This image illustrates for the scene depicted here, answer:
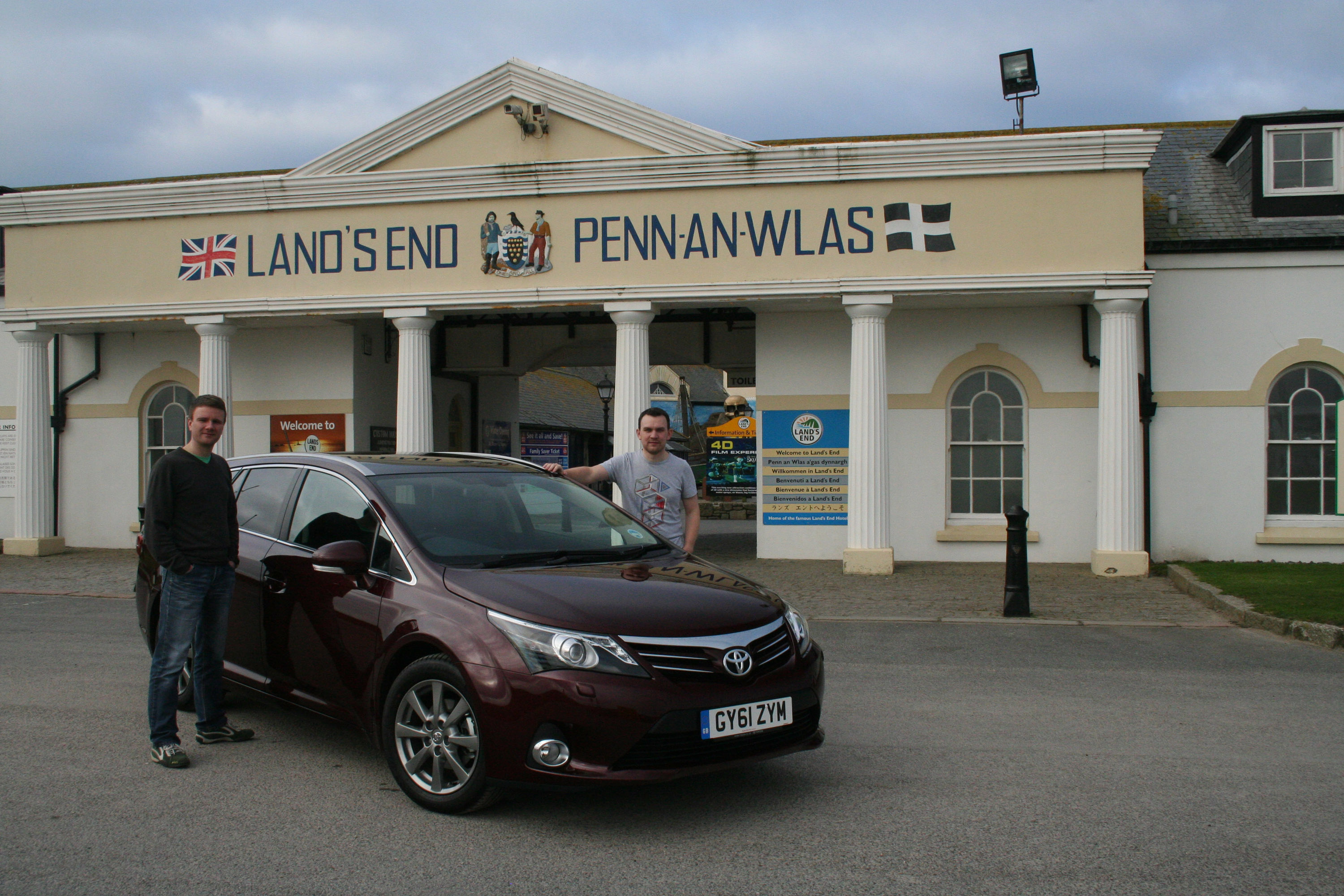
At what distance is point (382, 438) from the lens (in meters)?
17.9

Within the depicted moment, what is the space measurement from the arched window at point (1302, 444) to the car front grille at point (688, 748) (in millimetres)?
12293

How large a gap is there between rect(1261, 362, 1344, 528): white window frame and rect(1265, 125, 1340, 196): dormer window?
2529 millimetres

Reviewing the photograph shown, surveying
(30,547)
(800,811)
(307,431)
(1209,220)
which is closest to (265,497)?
(800,811)

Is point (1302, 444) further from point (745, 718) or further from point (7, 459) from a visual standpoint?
point (7, 459)

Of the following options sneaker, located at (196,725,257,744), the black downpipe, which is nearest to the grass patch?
sneaker, located at (196,725,257,744)

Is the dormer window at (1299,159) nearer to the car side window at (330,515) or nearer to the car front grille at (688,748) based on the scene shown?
the car front grille at (688,748)

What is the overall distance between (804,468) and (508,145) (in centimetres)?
622

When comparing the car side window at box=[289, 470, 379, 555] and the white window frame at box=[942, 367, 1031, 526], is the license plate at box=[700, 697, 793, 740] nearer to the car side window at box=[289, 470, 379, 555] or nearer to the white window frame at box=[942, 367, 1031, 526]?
the car side window at box=[289, 470, 379, 555]

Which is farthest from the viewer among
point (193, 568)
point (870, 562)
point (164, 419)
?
point (164, 419)

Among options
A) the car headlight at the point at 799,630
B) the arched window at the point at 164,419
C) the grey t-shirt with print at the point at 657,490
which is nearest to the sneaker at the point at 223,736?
the grey t-shirt with print at the point at 657,490

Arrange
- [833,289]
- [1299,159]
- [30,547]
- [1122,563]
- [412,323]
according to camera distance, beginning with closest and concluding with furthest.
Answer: [1122,563]
[833,289]
[1299,159]
[412,323]
[30,547]

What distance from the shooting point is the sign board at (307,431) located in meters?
16.8

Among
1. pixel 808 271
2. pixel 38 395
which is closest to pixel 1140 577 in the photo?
pixel 808 271

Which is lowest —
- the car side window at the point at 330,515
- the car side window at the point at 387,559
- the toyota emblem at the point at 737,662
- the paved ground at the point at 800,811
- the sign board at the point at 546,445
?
the paved ground at the point at 800,811
